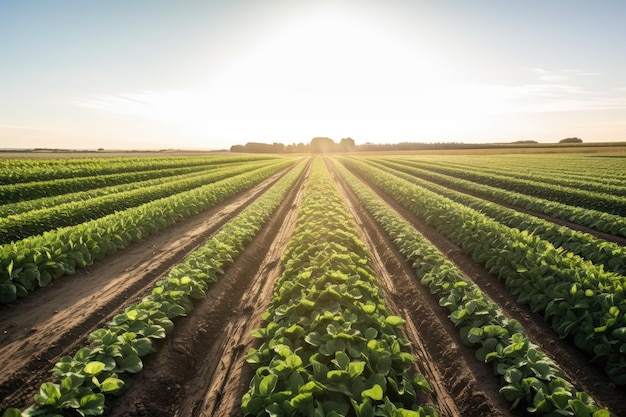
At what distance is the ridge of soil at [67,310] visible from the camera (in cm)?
454

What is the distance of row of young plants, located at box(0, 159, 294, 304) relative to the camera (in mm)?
6546

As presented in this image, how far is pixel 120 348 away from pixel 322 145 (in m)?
186

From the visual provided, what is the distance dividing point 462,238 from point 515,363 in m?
6.76

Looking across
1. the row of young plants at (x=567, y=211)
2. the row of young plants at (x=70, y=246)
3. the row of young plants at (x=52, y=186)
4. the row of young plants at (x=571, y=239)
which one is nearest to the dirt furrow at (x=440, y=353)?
the row of young plants at (x=571, y=239)

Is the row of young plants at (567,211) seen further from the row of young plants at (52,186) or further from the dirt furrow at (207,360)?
the row of young plants at (52,186)

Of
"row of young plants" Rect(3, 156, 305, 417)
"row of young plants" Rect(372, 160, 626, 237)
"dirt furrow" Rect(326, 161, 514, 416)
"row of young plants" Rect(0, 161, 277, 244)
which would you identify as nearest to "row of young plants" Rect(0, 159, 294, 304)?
"row of young plants" Rect(0, 161, 277, 244)

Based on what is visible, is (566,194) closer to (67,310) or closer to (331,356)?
(331,356)

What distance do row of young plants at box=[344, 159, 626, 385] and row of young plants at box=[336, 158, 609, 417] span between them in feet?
2.67

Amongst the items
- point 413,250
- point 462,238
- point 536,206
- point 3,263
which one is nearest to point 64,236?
point 3,263

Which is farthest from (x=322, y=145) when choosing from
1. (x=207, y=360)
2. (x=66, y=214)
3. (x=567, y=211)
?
(x=207, y=360)

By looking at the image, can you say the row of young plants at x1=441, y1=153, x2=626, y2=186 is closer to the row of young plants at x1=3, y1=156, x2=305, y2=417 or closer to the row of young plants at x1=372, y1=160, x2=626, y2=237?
the row of young plants at x1=372, y1=160, x2=626, y2=237

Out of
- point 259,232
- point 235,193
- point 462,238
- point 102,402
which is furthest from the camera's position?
point 235,193

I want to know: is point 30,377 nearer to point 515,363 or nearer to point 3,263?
point 3,263

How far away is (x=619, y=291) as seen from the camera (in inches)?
204
